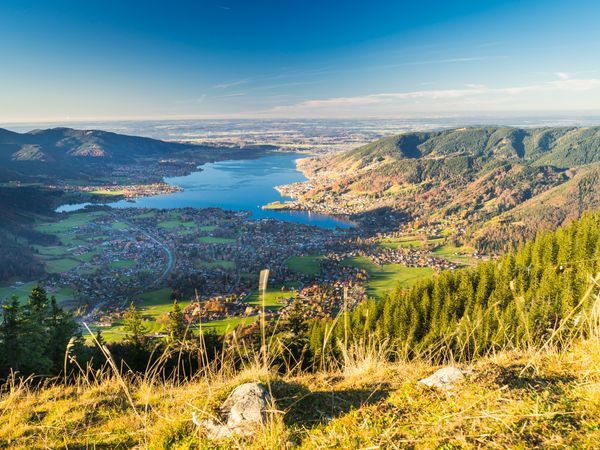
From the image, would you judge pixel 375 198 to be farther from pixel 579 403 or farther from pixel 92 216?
pixel 579 403

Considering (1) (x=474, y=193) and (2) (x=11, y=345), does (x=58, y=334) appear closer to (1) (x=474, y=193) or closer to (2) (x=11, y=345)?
(2) (x=11, y=345)

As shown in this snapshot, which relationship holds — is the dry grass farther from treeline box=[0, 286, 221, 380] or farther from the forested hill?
the forested hill

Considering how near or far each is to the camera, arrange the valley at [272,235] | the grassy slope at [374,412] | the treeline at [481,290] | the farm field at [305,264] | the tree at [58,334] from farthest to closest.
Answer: the farm field at [305,264] → the valley at [272,235] → the treeline at [481,290] → the tree at [58,334] → the grassy slope at [374,412]

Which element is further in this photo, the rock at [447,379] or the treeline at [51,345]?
the treeline at [51,345]

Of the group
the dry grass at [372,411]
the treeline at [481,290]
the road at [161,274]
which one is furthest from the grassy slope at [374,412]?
the road at [161,274]

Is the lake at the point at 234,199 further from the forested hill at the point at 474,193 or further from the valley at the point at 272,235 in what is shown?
the forested hill at the point at 474,193

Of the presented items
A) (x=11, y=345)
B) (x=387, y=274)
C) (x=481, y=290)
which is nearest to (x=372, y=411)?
(x=11, y=345)

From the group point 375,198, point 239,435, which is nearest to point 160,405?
point 239,435
